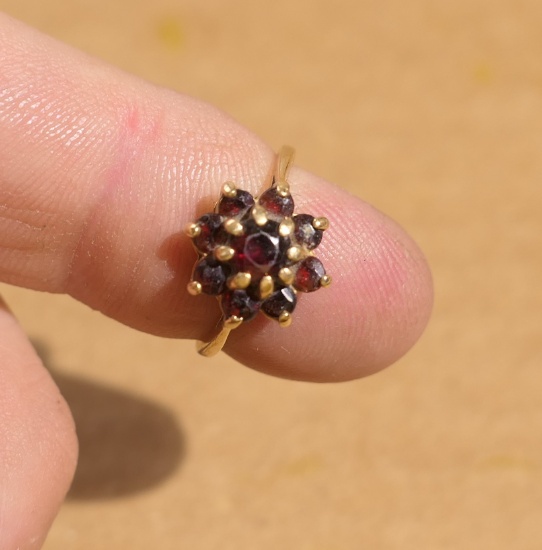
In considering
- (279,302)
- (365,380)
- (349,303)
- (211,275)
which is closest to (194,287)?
(211,275)

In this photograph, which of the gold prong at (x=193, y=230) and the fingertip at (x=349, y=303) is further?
the fingertip at (x=349, y=303)

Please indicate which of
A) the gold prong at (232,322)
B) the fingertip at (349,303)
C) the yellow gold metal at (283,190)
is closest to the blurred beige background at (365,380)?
the fingertip at (349,303)

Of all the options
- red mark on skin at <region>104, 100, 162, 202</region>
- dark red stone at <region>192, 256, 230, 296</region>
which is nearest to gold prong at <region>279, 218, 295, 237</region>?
dark red stone at <region>192, 256, 230, 296</region>

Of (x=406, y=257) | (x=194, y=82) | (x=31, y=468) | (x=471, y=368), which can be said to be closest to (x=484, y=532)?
(x=471, y=368)

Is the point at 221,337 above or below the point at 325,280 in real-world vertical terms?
below

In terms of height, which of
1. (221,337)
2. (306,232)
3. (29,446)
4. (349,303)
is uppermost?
(306,232)

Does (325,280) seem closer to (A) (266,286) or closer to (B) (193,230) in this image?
(A) (266,286)

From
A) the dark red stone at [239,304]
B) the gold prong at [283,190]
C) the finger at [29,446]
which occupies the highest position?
the gold prong at [283,190]

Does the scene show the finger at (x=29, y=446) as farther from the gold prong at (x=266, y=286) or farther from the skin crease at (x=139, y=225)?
the gold prong at (x=266, y=286)
